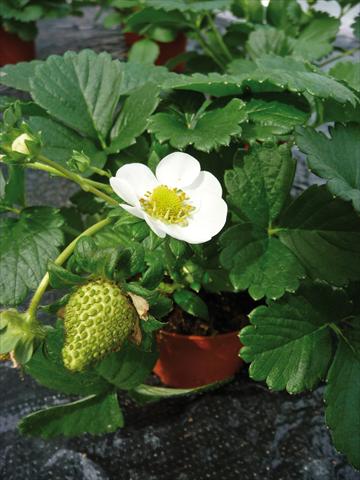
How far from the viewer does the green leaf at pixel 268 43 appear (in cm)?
108

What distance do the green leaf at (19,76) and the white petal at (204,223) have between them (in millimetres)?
381

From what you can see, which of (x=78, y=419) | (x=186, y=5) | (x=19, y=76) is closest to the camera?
(x=78, y=419)

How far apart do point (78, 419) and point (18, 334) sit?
9.9 inches

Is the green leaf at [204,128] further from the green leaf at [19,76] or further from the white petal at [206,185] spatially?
the green leaf at [19,76]

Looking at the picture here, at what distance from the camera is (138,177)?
0.59 meters

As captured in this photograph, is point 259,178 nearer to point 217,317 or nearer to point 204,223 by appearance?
point 204,223

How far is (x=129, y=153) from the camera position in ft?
2.56

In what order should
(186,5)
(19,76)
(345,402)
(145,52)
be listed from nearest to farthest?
(345,402) < (19,76) < (186,5) < (145,52)

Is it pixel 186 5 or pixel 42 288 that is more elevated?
pixel 186 5

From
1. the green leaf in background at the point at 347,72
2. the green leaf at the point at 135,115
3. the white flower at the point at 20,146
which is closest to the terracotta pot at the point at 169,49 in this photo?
the green leaf in background at the point at 347,72

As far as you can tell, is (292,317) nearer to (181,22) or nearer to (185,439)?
(185,439)

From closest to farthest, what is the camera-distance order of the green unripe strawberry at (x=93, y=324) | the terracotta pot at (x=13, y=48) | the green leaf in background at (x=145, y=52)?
the green unripe strawberry at (x=93, y=324) → the green leaf in background at (x=145, y=52) → the terracotta pot at (x=13, y=48)

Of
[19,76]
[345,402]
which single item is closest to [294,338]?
[345,402]

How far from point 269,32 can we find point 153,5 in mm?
235
